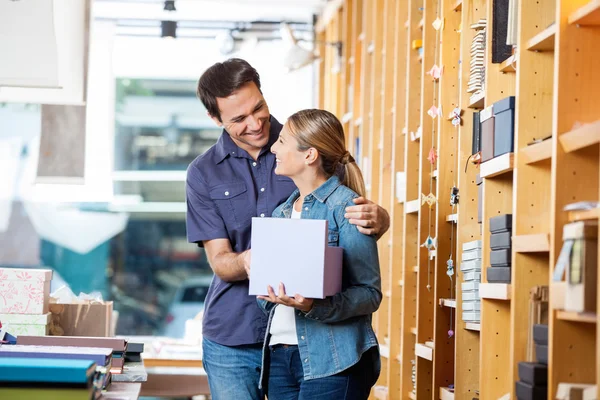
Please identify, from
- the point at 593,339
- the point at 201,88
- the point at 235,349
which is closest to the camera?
the point at 593,339

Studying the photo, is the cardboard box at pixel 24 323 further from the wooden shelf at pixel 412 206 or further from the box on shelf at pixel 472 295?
the wooden shelf at pixel 412 206

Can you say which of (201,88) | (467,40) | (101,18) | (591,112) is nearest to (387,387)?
(467,40)

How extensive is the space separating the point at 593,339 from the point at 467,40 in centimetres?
170

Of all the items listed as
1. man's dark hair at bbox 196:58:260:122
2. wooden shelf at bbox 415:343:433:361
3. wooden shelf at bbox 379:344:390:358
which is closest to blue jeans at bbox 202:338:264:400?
man's dark hair at bbox 196:58:260:122

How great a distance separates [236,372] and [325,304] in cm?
59

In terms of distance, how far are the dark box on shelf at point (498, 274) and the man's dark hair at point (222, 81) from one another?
0.97m

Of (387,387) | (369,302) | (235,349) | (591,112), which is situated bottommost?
(387,387)

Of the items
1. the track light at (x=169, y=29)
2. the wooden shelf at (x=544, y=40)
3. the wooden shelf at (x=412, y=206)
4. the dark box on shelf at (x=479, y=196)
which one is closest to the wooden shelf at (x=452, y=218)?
the dark box on shelf at (x=479, y=196)

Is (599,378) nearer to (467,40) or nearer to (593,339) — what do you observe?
(593,339)

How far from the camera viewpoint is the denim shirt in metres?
2.23

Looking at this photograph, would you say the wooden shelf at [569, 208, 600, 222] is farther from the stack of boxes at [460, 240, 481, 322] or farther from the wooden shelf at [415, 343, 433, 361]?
the wooden shelf at [415, 343, 433, 361]

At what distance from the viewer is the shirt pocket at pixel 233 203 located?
9.11 feet

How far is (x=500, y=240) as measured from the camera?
110 inches

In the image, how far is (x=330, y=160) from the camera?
243cm
